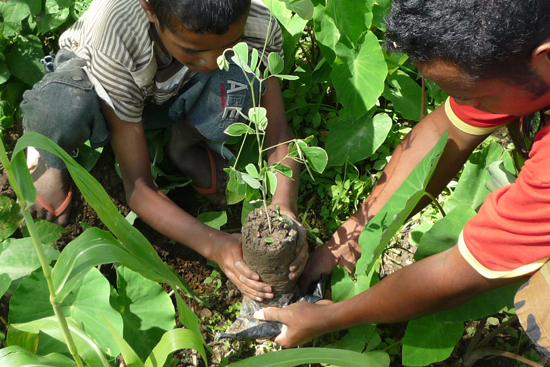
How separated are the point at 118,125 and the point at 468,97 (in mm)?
1036

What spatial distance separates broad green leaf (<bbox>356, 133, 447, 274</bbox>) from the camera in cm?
127

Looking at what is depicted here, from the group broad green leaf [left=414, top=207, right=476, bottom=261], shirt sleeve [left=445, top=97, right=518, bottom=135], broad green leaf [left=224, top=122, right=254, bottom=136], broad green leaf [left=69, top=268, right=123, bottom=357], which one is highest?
broad green leaf [left=224, top=122, right=254, bottom=136]

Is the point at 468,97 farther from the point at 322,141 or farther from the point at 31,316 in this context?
the point at 31,316

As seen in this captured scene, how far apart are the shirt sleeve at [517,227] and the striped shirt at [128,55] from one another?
2.50 feet

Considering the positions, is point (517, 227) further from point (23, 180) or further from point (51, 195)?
point (51, 195)

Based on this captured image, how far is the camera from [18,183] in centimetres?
94

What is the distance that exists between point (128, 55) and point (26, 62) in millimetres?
931

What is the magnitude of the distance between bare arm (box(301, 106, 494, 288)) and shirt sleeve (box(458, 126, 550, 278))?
0.48 meters

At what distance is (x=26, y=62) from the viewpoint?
2.22m

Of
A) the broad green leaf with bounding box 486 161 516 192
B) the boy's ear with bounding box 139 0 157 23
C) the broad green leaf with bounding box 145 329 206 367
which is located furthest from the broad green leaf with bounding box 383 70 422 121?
the broad green leaf with bounding box 145 329 206 367

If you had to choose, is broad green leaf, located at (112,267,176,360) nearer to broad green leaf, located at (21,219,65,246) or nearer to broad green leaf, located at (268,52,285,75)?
broad green leaf, located at (21,219,65,246)

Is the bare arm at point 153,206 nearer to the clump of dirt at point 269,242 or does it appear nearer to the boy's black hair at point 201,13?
the clump of dirt at point 269,242

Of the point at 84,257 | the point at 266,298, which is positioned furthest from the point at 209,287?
the point at 84,257

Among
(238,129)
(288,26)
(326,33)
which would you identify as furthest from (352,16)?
(238,129)
